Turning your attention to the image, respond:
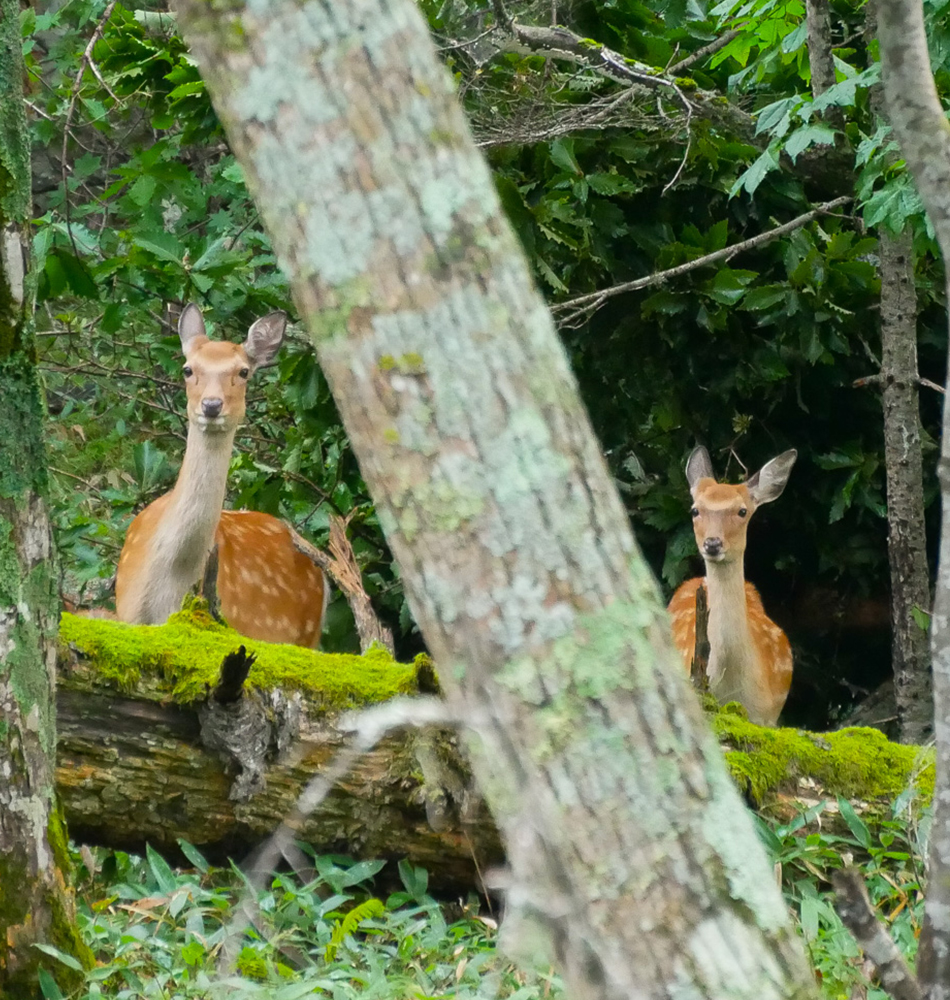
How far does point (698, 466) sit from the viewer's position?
24.5 feet

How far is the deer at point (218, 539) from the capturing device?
6434 mm

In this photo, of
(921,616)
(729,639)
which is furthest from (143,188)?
(921,616)

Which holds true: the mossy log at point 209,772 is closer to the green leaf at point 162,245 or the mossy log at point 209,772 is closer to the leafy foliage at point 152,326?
the leafy foliage at point 152,326

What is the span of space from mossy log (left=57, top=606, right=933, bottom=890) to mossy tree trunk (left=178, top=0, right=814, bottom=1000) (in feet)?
8.68

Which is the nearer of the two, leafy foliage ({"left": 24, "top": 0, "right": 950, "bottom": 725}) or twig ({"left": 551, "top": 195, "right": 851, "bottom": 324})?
twig ({"left": 551, "top": 195, "right": 851, "bottom": 324})

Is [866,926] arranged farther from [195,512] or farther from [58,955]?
[195,512]

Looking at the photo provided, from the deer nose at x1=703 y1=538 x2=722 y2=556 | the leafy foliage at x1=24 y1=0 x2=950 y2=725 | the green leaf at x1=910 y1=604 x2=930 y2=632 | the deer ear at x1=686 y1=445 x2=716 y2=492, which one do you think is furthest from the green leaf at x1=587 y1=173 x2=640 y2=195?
the green leaf at x1=910 y1=604 x2=930 y2=632

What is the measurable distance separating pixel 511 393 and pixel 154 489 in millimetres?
6879

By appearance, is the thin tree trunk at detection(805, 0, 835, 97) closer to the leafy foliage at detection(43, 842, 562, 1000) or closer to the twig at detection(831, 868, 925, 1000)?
the leafy foliage at detection(43, 842, 562, 1000)

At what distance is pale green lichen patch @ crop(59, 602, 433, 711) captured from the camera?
4637mm

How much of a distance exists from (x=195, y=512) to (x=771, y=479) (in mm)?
2902

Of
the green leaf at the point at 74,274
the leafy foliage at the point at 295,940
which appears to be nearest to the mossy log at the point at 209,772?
the leafy foliage at the point at 295,940

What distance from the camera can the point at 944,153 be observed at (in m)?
2.78

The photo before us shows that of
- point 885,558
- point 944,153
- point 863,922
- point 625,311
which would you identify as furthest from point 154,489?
point 863,922
